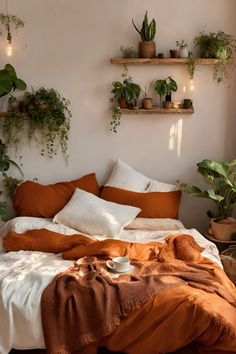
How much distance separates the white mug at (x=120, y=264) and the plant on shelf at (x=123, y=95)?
1.49m

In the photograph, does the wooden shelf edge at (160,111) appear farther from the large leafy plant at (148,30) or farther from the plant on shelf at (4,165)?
the plant on shelf at (4,165)

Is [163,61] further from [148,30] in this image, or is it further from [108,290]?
A: [108,290]

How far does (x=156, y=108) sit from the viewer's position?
12.8ft

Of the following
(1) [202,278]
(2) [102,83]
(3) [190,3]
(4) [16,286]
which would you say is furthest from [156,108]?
(4) [16,286]

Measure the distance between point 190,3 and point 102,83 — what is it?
1021mm

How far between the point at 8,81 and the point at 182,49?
1.50m

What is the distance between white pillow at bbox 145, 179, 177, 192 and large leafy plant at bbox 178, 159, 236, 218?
94mm

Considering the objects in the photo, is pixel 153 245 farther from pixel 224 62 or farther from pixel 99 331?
pixel 224 62

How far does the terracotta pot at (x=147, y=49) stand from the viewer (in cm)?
375

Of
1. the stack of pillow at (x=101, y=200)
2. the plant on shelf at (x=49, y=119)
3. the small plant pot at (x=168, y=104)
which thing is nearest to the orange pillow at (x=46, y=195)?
the stack of pillow at (x=101, y=200)

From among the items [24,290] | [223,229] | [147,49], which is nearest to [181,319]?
[24,290]

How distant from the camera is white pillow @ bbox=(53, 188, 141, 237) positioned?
11.5 feet

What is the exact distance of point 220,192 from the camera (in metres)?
3.86

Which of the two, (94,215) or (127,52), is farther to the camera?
(127,52)
